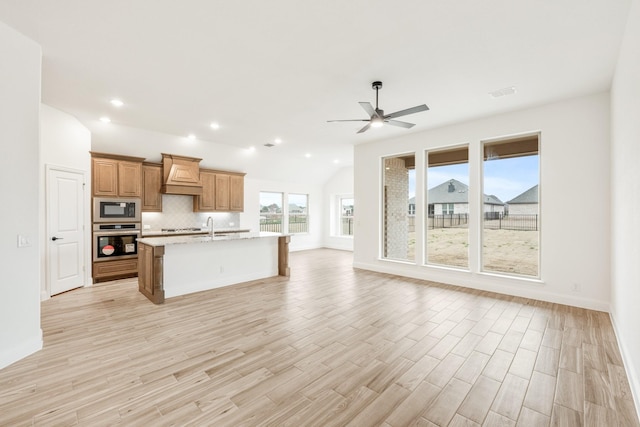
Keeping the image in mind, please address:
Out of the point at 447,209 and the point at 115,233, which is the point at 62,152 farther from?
the point at 447,209

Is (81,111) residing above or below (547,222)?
above

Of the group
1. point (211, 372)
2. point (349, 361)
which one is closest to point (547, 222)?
point (349, 361)

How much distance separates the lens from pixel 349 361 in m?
2.65

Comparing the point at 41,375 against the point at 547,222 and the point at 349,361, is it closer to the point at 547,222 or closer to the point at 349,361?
the point at 349,361

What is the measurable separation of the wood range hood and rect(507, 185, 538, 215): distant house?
261 inches

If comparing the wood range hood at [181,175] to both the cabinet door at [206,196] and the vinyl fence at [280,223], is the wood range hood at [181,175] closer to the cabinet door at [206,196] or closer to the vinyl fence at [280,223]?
the cabinet door at [206,196]

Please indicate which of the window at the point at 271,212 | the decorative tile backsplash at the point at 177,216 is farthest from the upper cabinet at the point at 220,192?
the window at the point at 271,212

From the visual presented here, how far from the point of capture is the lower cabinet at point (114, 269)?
215 inches

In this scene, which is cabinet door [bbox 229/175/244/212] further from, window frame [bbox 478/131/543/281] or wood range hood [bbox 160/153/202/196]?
window frame [bbox 478/131/543/281]

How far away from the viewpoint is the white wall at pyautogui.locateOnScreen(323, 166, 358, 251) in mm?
10375

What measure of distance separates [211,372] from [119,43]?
326cm

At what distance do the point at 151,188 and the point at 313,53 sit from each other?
5.23 m

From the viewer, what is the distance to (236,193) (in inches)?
320

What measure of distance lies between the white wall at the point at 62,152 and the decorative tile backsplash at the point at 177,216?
1.47 metres
